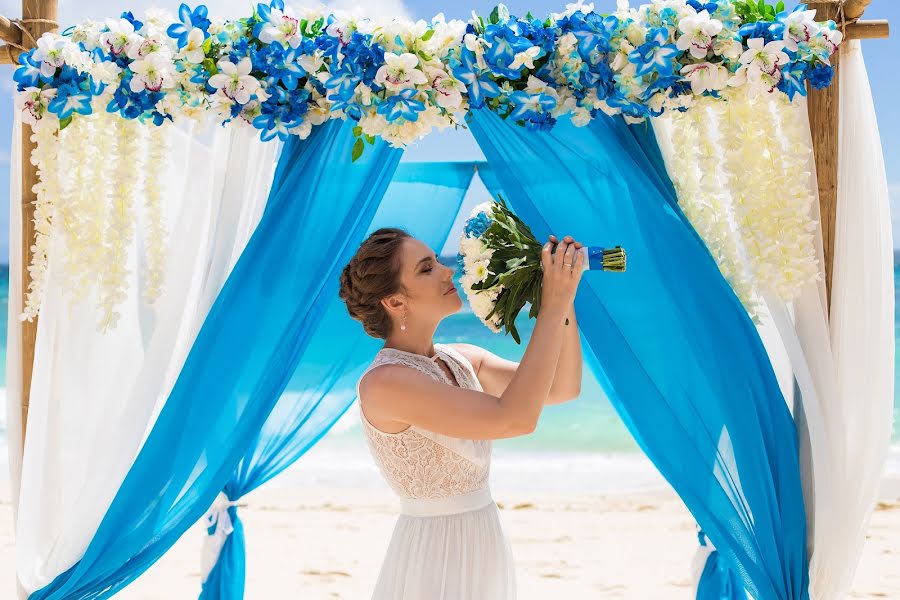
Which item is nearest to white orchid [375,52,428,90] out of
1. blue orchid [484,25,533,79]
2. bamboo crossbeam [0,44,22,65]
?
blue orchid [484,25,533,79]

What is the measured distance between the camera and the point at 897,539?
613 cm

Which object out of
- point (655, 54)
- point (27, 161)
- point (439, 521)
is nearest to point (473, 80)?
point (655, 54)

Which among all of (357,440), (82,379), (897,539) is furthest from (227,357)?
(357,440)

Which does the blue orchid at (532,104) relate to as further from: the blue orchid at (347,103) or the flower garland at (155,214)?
the flower garland at (155,214)

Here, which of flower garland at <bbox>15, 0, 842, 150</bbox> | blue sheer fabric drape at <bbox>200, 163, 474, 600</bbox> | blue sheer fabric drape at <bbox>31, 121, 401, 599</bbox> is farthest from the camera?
blue sheer fabric drape at <bbox>200, 163, 474, 600</bbox>

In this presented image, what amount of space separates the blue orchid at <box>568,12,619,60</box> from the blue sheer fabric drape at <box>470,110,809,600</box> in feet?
0.87

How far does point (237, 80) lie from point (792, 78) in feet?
4.57

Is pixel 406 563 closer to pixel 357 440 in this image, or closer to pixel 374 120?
pixel 374 120

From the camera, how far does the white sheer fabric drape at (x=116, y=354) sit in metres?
2.72

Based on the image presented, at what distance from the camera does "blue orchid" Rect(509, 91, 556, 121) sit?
2363mm

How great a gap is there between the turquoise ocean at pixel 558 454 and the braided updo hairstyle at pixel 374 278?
7.09 meters

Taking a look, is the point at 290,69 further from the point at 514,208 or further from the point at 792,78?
the point at 792,78

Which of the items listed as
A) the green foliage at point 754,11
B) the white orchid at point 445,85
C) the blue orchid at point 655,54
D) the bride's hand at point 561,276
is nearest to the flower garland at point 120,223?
the white orchid at point 445,85

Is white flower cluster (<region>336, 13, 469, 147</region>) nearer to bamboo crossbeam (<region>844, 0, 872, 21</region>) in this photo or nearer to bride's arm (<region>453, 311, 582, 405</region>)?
bride's arm (<region>453, 311, 582, 405</region>)
